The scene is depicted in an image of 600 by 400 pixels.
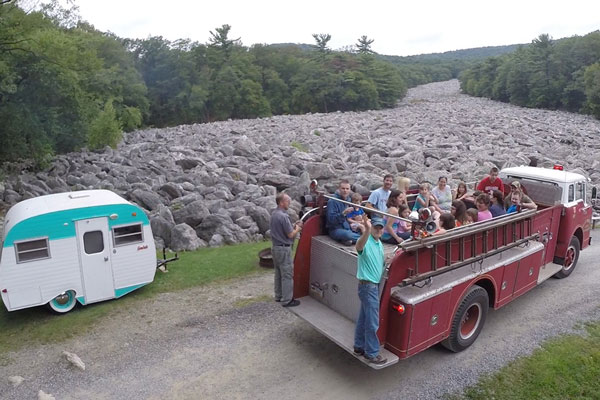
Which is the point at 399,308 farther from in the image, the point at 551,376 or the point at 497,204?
the point at 497,204

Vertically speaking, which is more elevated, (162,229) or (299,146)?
(299,146)

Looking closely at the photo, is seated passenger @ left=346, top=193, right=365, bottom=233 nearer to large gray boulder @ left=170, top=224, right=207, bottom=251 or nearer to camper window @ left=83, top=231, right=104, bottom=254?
camper window @ left=83, top=231, right=104, bottom=254

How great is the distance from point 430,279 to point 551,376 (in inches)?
106

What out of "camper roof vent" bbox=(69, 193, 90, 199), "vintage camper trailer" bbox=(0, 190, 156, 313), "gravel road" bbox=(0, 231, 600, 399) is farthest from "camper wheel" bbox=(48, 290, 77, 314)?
"camper roof vent" bbox=(69, 193, 90, 199)

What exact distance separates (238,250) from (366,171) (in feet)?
40.1

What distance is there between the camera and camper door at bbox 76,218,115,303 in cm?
1062

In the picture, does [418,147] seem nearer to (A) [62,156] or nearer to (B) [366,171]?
(B) [366,171]

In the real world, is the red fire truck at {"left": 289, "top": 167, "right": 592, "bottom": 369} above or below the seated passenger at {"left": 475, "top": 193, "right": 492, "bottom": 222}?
below

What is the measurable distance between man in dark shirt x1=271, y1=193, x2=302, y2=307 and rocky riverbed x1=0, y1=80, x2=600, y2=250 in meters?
6.47

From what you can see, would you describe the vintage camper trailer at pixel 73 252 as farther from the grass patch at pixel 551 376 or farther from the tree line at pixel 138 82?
the tree line at pixel 138 82

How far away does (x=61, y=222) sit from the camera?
10.3 meters

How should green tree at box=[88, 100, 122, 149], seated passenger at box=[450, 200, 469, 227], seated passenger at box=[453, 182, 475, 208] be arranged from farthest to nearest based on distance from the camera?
green tree at box=[88, 100, 122, 149] < seated passenger at box=[453, 182, 475, 208] < seated passenger at box=[450, 200, 469, 227]

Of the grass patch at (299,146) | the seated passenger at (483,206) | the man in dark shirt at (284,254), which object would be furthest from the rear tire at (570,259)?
the grass patch at (299,146)

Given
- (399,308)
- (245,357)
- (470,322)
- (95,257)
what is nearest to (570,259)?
(470,322)
